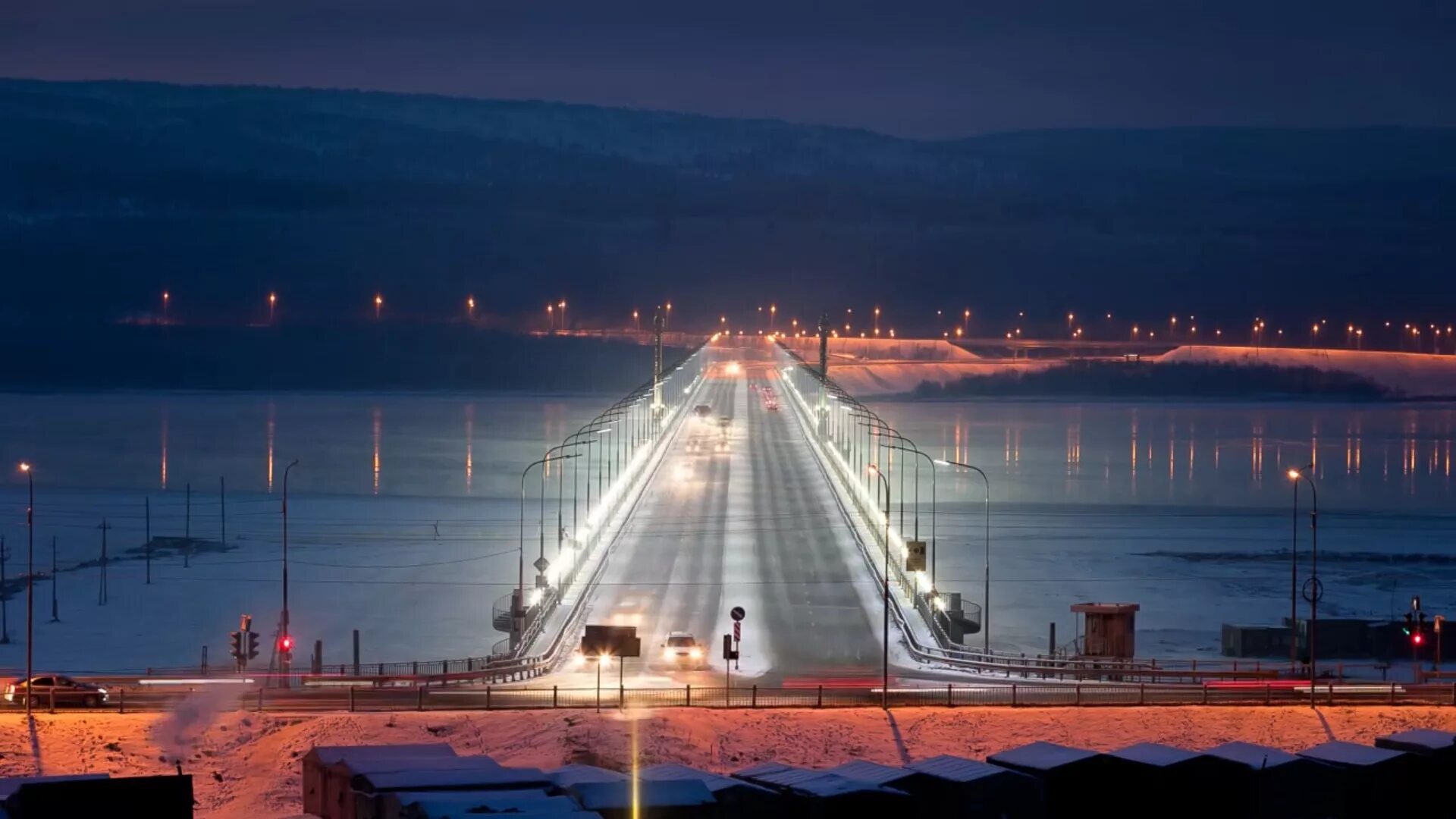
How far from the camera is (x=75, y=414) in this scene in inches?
5605

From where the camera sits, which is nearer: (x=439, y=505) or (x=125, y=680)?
(x=125, y=680)

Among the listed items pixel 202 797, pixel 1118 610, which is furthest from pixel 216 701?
pixel 1118 610

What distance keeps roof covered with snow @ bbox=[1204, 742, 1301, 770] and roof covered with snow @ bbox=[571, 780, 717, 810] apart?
6.95 m

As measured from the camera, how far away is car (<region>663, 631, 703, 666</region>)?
36.3 metres

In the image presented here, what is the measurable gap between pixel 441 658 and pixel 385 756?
20.7 metres

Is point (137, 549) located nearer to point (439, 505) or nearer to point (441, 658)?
point (439, 505)

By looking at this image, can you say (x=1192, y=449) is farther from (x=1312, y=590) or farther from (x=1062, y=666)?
(x=1062, y=666)

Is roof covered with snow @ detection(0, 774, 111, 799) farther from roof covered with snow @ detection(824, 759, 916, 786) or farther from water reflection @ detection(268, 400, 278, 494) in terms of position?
water reflection @ detection(268, 400, 278, 494)

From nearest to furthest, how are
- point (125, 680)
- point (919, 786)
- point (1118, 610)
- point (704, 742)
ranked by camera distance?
point (919, 786), point (704, 742), point (125, 680), point (1118, 610)

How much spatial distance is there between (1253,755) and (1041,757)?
112 inches

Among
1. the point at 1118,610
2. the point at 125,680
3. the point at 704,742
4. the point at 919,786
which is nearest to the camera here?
the point at 919,786

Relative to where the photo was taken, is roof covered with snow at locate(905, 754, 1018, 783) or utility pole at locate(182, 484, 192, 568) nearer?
roof covered with snow at locate(905, 754, 1018, 783)

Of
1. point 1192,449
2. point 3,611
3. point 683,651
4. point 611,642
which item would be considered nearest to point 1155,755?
point 611,642

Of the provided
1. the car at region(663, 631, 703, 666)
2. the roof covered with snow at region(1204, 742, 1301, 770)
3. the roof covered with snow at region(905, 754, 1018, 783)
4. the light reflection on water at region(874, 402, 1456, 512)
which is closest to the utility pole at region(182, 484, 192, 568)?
the car at region(663, 631, 703, 666)
